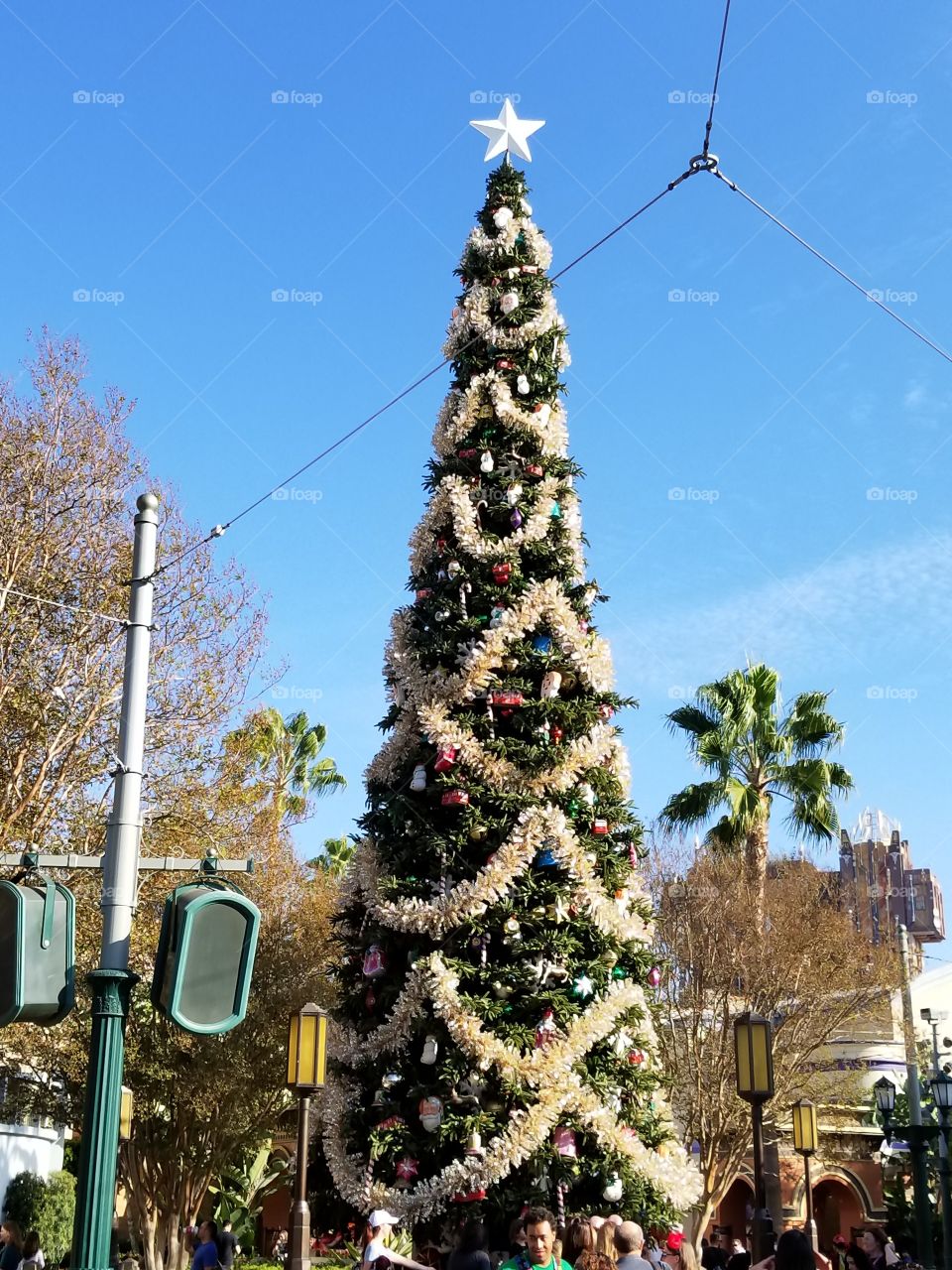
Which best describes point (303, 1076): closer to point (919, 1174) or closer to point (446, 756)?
point (446, 756)

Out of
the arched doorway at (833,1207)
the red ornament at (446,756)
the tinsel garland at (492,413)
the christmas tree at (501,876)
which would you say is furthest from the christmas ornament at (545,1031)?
the arched doorway at (833,1207)

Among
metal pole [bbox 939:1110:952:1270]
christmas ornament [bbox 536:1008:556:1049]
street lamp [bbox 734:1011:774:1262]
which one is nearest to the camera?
street lamp [bbox 734:1011:774:1262]

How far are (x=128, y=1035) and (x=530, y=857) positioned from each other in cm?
1261

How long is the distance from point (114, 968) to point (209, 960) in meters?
0.87

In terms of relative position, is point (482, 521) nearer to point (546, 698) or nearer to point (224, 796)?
point (546, 698)

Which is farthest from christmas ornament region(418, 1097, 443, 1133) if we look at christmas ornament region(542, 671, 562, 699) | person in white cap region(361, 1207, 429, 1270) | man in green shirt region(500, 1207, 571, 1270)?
man in green shirt region(500, 1207, 571, 1270)

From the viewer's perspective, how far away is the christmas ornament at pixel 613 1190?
10.0m

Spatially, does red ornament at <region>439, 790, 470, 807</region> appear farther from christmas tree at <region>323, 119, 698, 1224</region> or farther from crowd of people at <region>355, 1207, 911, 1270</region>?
crowd of people at <region>355, 1207, 911, 1270</region>

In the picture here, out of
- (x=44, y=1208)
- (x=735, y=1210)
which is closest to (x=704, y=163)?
(x=44, y=1208)

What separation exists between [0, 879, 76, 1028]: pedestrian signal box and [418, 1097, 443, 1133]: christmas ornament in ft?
21.2

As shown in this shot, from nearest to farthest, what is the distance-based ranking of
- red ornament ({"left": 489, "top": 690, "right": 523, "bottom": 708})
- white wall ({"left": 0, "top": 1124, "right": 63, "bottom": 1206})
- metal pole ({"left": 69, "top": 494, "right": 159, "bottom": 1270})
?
metal pole ({"left": 69, "top": 494, "right": 159, "bottom": 1270}) → red ornament ({"left": 489, "top": 690, "right": 523, "bottom": 708}) → white wall ({"left": 0, "top": 1124, "right": 63, "bottom": 1206})

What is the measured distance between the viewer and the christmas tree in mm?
10180

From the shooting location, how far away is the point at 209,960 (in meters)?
4.29

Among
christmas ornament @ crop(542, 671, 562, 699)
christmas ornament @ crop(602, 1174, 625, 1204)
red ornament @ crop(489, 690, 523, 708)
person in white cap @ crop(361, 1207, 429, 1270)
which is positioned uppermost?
christmas ornament @ crop(542, 671, 562, 699)
